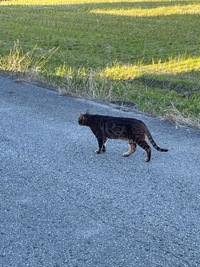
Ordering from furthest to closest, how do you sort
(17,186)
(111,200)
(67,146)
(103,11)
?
1. (103,11)
2. (67,146)
3. (17,186)
4. (111,200)

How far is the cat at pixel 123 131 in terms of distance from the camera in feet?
19.0

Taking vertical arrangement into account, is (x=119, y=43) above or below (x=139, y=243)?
below

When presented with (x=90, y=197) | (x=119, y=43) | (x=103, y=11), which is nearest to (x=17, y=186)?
(x=90, y=197)

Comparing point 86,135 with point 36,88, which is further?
point 36,88

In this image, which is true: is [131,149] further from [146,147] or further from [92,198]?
[92,198]

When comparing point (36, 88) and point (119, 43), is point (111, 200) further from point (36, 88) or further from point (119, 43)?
point (119, 43)

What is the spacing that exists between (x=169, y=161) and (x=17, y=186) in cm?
173

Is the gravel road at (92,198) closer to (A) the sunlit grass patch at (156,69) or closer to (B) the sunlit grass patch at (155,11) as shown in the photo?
(A) the sunlit grass patch at (156,69)

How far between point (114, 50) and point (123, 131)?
1595 centimetres

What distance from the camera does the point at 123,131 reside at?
231 inches

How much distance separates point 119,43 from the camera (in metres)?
22.9

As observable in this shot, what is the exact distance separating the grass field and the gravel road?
4.97 ft

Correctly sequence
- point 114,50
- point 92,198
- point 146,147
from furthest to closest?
point 114,50
point 146,147
point 92,198

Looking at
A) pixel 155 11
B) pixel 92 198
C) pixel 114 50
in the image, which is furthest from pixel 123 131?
pixel 155 11
